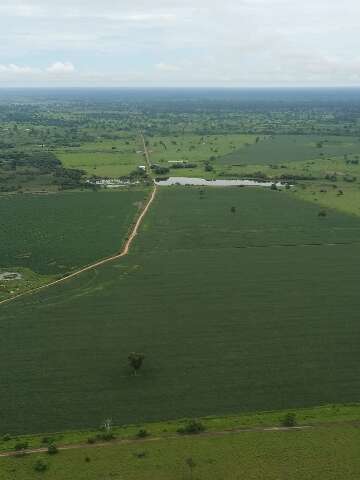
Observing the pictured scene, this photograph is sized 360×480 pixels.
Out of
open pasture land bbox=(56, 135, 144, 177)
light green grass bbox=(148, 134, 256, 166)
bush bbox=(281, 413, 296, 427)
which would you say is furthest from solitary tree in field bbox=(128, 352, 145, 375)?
light green grass bbox=(148, 134, 256, 166)

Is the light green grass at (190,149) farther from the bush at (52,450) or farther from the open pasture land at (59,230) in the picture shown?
the bush at (52,450)

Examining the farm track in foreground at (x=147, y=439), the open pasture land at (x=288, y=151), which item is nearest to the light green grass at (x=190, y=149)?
the open pasture land at (x=288, y=151)

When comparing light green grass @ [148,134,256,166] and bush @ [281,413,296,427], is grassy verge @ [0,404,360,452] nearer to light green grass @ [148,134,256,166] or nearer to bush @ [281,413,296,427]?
bush @ [281,413,296,427]

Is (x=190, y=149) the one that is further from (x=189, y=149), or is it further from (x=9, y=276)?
(x=9, y=276)

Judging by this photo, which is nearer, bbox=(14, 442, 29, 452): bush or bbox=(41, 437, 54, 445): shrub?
bbox=(14, 442, 29, 452): bush

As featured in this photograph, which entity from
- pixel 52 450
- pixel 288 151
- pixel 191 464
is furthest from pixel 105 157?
pixel 191 464

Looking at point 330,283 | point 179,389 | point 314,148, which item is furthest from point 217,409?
point 314,148
